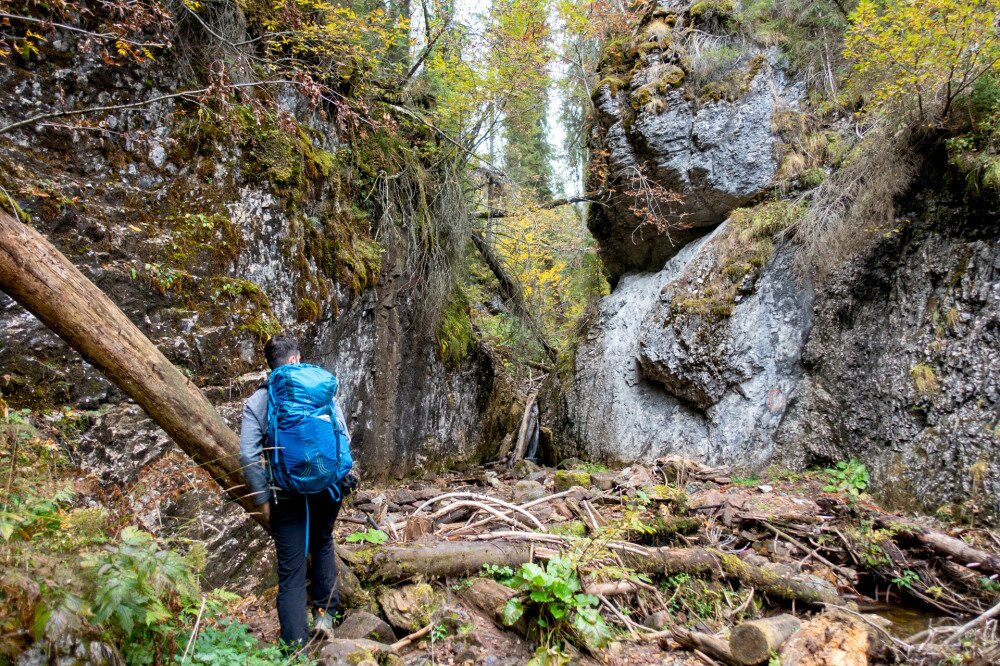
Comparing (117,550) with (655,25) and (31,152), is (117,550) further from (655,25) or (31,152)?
(655,25)

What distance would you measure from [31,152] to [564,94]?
10.3 m

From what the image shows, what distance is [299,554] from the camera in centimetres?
299

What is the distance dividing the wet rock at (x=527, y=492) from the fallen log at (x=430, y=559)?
1.56 metres

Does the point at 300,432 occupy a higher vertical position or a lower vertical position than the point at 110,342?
lower

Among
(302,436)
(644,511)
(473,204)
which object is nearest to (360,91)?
(473,204)

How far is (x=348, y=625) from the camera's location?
320cm

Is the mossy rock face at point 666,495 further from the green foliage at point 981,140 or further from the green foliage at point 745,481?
the green foliage at point 981,140

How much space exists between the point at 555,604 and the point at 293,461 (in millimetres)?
1794

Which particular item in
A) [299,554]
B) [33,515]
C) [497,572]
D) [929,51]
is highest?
[929,51]

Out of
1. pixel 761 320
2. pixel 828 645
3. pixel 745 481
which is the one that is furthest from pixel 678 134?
pixel 828 645

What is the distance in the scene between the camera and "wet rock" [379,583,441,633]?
331 cm

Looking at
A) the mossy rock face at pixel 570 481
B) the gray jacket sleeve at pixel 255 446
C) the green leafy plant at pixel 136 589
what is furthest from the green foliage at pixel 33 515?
the mossy rock face at pixel 570 481

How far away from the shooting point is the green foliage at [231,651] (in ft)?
7.44

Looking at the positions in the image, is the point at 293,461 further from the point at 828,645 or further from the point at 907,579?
the point at 907,579
